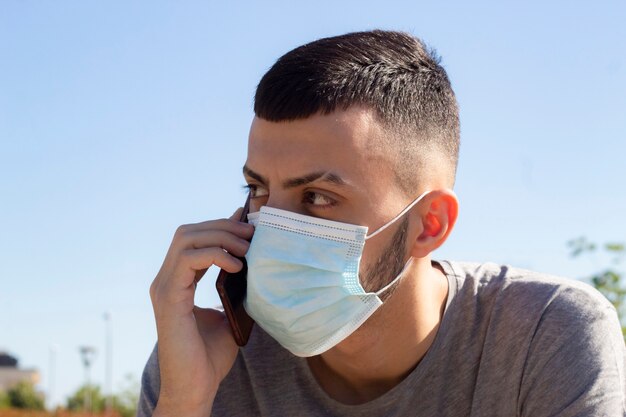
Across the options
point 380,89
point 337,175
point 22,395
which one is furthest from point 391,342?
point 22,395

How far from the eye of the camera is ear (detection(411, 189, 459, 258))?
12.8 ft

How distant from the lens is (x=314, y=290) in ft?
12.1

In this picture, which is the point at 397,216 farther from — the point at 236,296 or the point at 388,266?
the point at 236,296

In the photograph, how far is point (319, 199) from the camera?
3.68m

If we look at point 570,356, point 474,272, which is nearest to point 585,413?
point 570,356

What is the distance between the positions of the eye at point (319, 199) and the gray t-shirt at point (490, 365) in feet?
2.33

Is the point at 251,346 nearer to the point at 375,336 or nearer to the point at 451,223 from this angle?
the point at 375,336

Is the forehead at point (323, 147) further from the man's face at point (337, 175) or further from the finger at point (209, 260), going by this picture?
the finger at point (209, 260)

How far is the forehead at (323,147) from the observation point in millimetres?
3650

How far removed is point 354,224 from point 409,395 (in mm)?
717

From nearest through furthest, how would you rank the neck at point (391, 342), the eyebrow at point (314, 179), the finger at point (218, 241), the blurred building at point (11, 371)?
the eyebrow at point (314, 179) → the finger at point (218, 241) → the neck at point (391, 342) → the blurred building at point (11, 371)

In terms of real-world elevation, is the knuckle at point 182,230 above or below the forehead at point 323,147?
below

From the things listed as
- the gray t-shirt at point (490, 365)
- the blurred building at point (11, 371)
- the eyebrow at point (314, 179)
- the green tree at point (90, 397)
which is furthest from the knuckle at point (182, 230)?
the blurred building at point (11, 371)

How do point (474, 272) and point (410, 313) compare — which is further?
point (474, 272)
